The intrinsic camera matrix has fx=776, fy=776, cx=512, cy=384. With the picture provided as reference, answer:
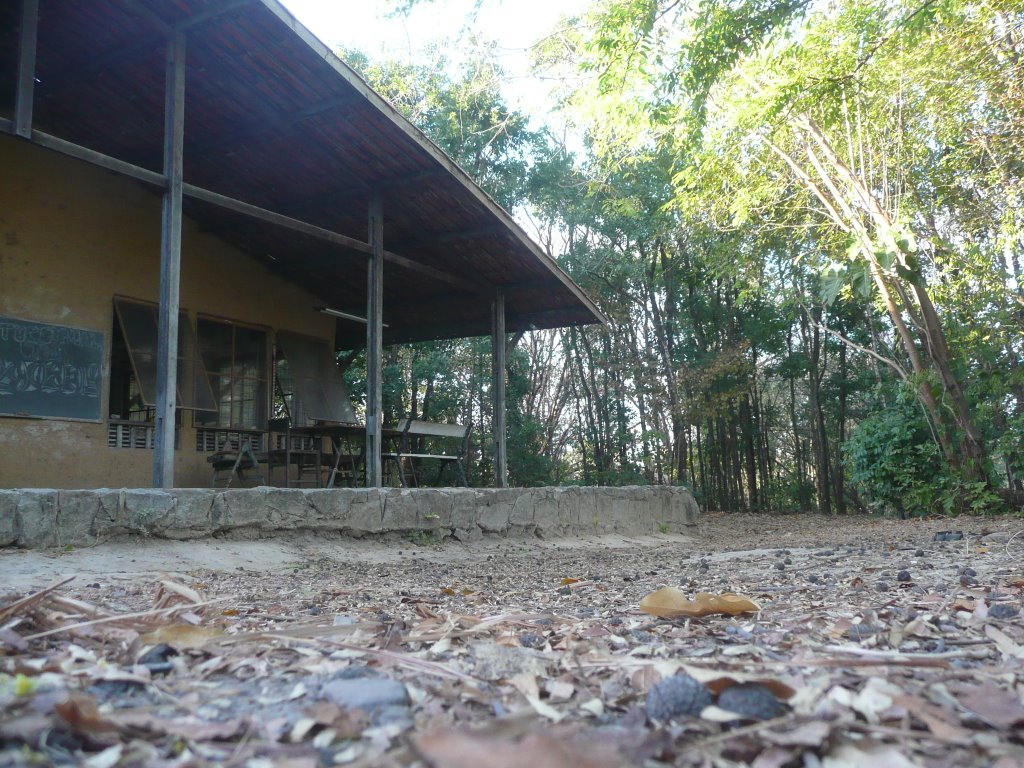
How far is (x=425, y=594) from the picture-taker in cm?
344

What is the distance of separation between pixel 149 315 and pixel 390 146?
363cm

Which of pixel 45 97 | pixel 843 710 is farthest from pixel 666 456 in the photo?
pixel 843 710

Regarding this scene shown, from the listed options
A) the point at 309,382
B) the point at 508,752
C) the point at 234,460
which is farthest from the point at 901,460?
the point at 508,752

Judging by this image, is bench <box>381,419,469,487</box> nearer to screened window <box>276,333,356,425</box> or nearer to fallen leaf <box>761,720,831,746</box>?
screened window <box>276,333,356,425</box>

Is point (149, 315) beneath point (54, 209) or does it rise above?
beneath

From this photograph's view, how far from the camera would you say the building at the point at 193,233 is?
229 inches

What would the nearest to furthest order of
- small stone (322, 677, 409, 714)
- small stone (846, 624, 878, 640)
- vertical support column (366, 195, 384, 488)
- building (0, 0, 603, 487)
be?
1. small stone (322, 677, 409, 714)
2. small stone (846, 624, 878, 640)
3. building (0, 0, 603, 487)
4. vertical support column (366, 195, 384, 488)

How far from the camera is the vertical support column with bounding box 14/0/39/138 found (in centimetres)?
501

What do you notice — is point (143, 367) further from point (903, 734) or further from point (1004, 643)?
point (903, 734)

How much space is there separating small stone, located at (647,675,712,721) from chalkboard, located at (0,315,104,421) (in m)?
7.76

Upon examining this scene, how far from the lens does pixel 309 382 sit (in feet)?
34.1

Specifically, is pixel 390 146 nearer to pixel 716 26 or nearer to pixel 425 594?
pixel 716 26

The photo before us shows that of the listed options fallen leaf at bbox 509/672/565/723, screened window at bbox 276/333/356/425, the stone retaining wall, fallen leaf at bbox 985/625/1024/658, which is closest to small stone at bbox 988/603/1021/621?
fallen leaf at bbox 985/625/1024/658

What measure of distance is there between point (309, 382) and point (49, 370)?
10.8ft
